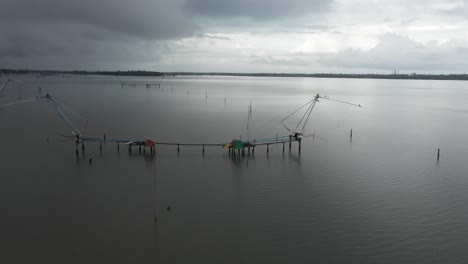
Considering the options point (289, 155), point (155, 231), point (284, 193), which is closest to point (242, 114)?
point (289, 155)

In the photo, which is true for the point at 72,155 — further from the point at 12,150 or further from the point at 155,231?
the point at 155,231

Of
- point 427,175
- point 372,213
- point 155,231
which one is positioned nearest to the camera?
point 155,231

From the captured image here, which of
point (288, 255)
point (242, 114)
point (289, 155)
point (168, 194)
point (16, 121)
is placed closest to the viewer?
point (288, 255)

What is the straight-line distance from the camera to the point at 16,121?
4344 centimetres

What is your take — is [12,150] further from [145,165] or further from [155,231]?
[155,231]

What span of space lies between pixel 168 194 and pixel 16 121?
104 ft

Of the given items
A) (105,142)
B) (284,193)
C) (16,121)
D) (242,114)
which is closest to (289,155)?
(284,193)

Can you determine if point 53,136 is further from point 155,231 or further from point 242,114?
point 242,114

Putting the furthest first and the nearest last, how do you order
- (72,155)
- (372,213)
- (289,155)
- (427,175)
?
(289,155) < (72,155) < (427,175) < (372,213)

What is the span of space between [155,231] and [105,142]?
18.2m

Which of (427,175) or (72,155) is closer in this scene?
(427,175)

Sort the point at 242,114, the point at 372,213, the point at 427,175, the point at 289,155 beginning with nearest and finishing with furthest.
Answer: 1. the point at 372,213
2. the point at 427,175
3. the point at 289,155
4. the point at 242,114

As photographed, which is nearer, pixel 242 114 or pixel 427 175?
pixel 427 175

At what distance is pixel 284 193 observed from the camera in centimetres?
2116
